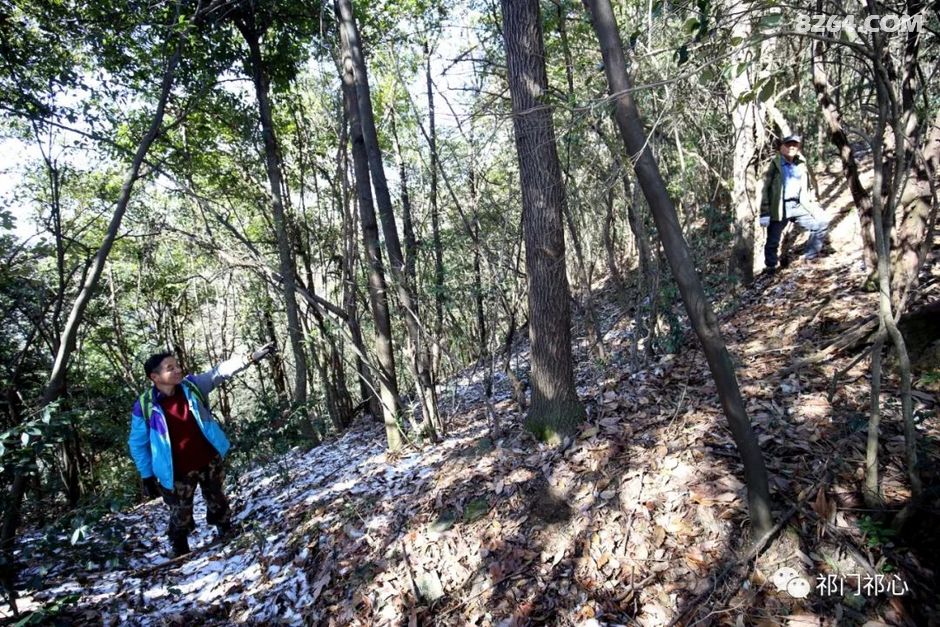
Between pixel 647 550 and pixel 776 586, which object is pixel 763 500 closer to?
pixel 776 586

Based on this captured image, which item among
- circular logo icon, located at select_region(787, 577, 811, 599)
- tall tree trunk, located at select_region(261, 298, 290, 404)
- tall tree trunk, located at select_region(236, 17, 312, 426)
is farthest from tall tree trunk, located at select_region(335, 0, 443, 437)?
tall tree trunk, located at select_region(261, 298, 290, 404)

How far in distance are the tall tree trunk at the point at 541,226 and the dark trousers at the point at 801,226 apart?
12.5 feet

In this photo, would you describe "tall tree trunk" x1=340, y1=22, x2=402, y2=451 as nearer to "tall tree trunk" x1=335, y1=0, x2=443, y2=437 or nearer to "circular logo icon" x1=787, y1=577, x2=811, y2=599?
"tall tree trunk" x1=335, y1=0, x2=443, y2=437

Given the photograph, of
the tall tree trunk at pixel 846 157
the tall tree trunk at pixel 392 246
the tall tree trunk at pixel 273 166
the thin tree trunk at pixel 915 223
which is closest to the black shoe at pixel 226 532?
the tall tree trunk at pixel 273 166

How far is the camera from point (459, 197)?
6.60m

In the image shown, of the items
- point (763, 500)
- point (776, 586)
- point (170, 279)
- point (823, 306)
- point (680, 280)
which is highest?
point (170, 279)

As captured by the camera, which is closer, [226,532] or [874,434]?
[874,434]

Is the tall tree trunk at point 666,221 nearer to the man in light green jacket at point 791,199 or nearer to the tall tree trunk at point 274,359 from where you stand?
the man in light green jacket at point 791,199

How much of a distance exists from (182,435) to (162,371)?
65 cm

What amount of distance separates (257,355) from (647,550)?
3653 millimetres

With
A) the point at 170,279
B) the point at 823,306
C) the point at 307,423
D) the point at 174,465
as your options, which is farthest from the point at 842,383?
the point at 170,279

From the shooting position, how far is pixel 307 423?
8.01m

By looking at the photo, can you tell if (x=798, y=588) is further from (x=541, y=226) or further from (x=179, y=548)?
A: (x=179, y=548)

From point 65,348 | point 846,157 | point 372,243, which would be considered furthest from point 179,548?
point 846,157
